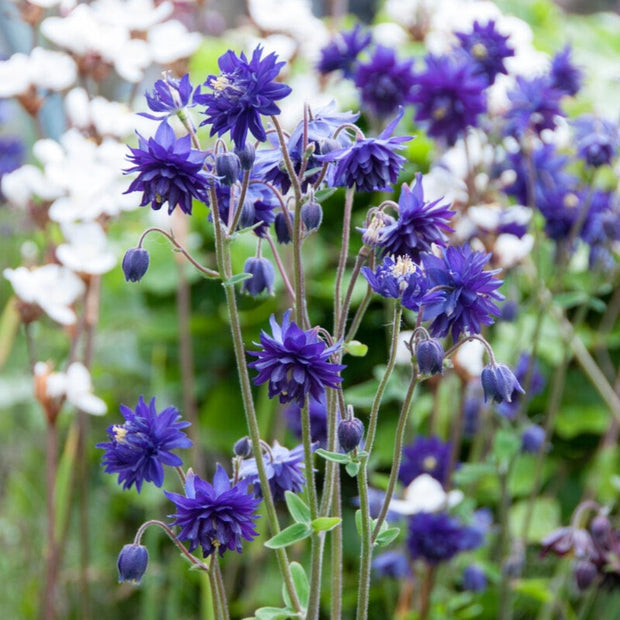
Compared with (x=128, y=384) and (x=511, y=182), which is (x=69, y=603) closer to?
(x=128, y=384)

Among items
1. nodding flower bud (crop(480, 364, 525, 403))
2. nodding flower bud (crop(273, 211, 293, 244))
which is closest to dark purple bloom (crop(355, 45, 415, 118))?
nodding flower bud (crop(273, 211, 293, 244))

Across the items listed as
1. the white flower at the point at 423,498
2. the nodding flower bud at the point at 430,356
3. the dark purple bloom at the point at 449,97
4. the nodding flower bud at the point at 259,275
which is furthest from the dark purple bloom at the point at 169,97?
the white flower at the point at 423,498

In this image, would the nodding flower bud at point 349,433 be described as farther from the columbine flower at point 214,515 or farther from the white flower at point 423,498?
the white flower at point 423,498

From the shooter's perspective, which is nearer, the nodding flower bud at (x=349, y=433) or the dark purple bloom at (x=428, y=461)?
the nodding flower bud at (x=349, y=433)

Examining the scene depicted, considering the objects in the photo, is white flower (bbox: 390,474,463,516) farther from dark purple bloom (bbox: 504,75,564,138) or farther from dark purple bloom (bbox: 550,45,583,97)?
dark purple bloom (bbox: 550,45,583,97)

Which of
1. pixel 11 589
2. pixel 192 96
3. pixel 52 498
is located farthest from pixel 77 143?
pixel 11 589

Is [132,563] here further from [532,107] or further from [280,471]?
[532,107]
